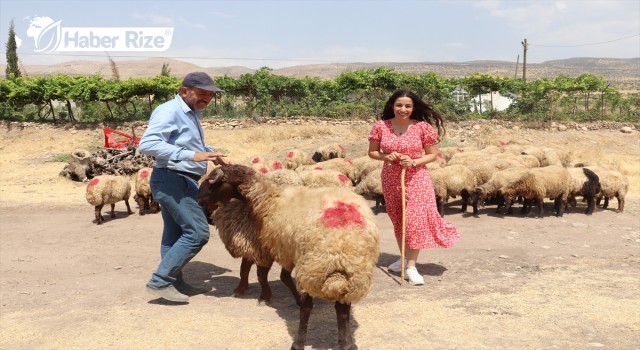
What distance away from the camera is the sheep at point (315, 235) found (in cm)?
363

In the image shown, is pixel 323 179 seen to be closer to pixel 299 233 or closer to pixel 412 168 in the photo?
pixel 412 168

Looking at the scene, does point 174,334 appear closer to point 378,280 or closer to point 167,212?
point 167,212

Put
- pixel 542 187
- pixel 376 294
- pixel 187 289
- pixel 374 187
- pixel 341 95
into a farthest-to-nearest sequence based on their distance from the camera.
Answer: pixel 341 95, pixel 374 187, pixel 542 187, pixel 187 289, pixel 376 294

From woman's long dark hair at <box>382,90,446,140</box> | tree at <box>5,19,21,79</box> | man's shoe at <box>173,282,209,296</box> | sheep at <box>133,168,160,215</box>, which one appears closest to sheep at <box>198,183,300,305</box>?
man's shoe at <box>173,282,209,296</box>

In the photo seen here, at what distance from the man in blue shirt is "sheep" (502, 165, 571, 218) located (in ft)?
23.5

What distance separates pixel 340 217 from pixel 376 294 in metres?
1.70

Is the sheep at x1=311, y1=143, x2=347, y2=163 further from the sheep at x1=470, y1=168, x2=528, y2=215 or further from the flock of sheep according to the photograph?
the flock of sheep

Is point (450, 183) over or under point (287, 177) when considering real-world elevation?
under

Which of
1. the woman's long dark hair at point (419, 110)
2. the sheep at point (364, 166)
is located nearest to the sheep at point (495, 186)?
the sheep at point (364, 166)

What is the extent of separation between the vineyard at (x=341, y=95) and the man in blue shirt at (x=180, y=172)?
23067 millimetres

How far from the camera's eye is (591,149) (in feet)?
64.6

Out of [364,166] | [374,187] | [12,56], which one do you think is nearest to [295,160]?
[364,166]

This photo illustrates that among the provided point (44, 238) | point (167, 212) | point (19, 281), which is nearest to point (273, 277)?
point (167, 212)

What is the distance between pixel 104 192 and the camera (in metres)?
9.81
